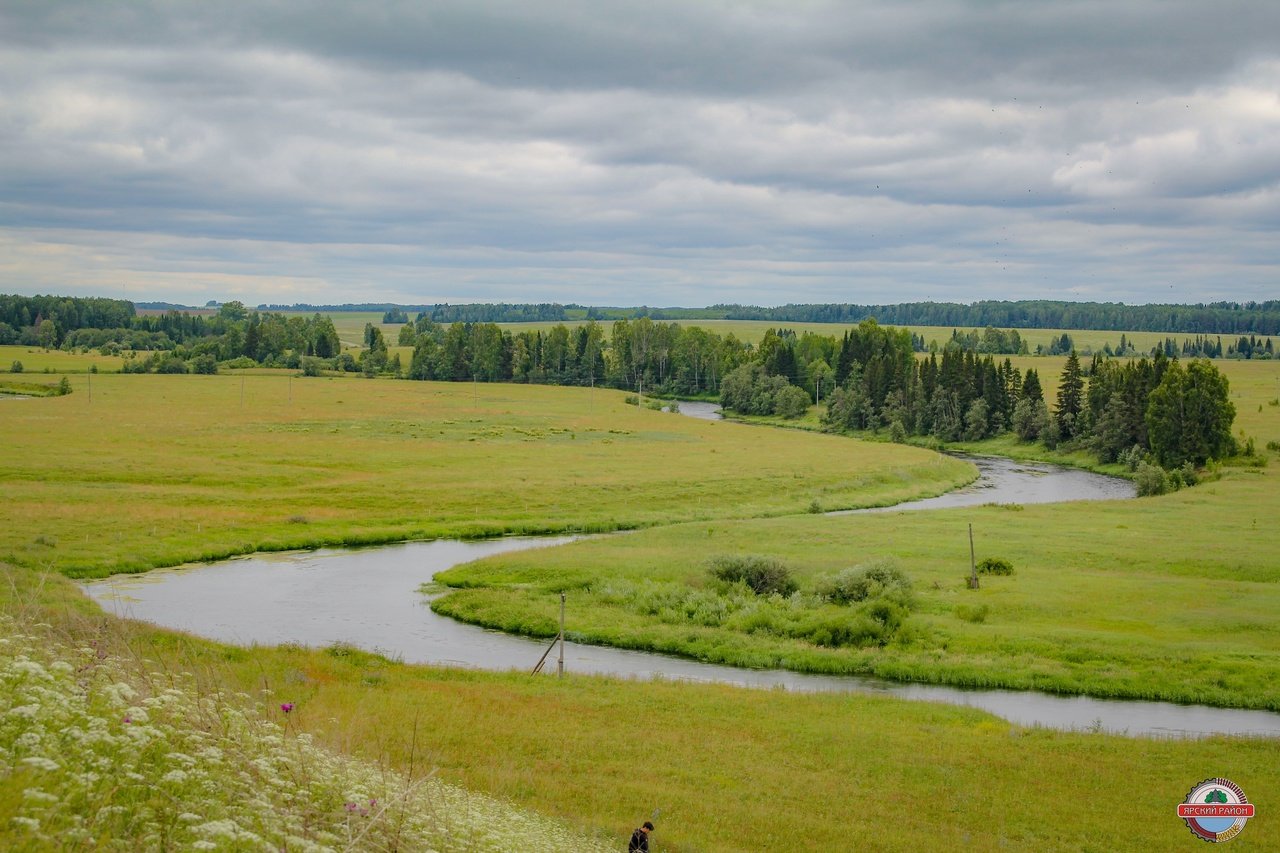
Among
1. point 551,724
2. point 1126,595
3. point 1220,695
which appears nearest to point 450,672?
point 551,724

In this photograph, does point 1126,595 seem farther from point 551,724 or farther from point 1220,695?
point 551,724

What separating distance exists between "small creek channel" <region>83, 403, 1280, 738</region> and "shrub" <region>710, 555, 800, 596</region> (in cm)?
924

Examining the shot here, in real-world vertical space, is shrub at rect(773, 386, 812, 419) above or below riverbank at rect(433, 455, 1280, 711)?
above

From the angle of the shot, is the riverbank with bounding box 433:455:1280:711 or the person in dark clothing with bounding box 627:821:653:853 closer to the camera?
the person in dark clothing with bounding box 627:821:653:853

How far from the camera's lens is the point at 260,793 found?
1209 cm

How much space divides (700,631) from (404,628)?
39.8 ft

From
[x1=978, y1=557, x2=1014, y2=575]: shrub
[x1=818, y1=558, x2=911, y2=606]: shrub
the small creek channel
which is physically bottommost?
the small creek channel

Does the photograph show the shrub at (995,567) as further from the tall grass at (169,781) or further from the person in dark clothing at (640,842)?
the tall grass at (169,781)

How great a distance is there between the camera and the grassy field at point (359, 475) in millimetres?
59281

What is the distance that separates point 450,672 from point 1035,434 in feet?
375

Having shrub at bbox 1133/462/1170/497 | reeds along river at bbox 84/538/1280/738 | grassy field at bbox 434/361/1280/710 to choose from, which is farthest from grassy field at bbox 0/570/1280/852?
shrub at bbox 1133/462/1170/497

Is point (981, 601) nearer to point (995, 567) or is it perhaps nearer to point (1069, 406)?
point (995, 567)

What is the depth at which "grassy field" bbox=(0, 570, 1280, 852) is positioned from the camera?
2006 cm

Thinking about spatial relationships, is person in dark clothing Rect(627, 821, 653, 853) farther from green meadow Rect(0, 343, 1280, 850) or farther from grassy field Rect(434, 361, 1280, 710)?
grassy field Rect(434, 361, 1280, 710)
